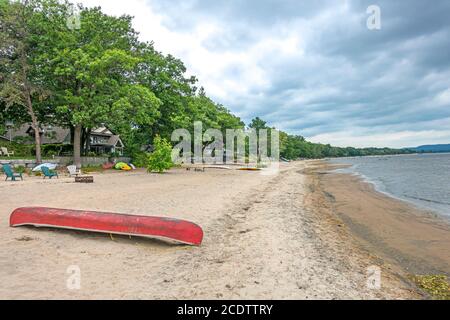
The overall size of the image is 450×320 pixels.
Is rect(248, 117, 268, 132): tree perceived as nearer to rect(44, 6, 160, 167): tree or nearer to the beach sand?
rect(44, 6, 160, 167): tree

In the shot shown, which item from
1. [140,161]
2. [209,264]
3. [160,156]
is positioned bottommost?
[209,264]

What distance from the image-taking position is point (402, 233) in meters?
9.55

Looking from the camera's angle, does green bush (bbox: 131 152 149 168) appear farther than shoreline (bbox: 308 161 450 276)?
Yes

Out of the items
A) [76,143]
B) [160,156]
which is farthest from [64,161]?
[160,156]

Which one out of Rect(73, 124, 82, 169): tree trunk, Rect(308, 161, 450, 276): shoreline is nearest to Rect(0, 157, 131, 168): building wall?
Rect(73, 124, 82, 169): tree trunk

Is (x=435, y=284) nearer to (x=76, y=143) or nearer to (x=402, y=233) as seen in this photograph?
(x=402, y=233)

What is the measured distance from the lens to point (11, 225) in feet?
25.3

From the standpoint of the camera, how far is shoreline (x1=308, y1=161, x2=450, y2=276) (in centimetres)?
688

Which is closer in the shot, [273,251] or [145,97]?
[273,251]

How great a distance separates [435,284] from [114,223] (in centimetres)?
693

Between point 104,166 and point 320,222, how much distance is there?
27105mm

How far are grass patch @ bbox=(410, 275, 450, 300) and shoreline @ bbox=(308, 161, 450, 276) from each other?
29 cm
